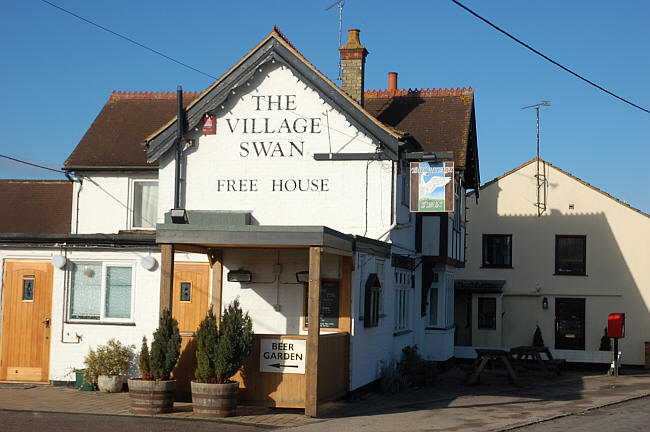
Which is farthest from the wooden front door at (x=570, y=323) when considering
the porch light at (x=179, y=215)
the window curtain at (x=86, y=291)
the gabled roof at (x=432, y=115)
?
the window curtain at (x=86, y=291)

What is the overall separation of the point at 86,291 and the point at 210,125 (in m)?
4.99

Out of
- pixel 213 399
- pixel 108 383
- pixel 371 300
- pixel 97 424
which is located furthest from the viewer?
pixel 371 300

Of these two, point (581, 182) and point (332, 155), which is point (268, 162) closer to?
point (332, 155)

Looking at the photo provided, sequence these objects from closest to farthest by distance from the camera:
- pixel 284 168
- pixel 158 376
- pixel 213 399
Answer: pixel 213 399 → pixel 158 376 → pixel 284 168

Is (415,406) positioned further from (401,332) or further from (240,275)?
(401,332)

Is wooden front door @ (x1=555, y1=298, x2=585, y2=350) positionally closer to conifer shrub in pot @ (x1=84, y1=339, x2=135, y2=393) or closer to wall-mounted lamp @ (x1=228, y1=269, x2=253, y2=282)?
wall-mounted lamp @ (x1=228, y1=269, x2=253, y2=282)

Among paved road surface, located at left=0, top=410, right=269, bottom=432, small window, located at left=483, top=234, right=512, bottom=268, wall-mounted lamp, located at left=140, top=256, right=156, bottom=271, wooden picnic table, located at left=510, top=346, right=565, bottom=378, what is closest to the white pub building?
wall-mounted lamp, located at left=140, top=256, right=156, bottom=271

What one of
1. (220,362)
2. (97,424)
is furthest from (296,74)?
(97,424)

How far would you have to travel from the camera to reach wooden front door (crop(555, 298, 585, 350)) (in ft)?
105

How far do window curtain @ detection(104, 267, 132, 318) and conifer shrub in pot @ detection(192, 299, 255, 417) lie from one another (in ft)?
13.1

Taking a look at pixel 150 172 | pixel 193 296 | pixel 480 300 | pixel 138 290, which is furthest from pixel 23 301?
pixel 480 300

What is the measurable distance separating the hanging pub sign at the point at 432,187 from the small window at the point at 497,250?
1476 centimetres

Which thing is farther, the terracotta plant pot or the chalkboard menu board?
the chalkboard menu board

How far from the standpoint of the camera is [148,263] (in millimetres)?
17875
